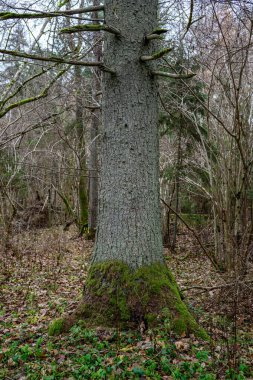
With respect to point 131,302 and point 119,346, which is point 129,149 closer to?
point 131,302

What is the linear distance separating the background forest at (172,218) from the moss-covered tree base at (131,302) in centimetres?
12

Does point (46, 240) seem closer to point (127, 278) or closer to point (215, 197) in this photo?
point (215, 197)

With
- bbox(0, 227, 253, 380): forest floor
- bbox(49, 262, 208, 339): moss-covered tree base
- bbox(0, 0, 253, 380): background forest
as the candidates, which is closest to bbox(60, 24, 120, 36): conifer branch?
bbox(0, 0, 253, 380): background forest

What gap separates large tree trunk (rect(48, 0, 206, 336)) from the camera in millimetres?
3799

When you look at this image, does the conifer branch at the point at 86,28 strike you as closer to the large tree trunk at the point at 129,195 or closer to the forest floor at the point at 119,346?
the large tree trunk at the point at 129,195

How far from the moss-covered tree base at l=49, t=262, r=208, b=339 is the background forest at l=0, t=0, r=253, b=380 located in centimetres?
12

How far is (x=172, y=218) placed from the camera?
41.7 ft

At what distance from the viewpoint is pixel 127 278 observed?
3.83 meters

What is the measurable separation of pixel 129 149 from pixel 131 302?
65.8 inches

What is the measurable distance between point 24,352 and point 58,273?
11.8ft

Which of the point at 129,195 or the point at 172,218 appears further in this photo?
the point at 172,218

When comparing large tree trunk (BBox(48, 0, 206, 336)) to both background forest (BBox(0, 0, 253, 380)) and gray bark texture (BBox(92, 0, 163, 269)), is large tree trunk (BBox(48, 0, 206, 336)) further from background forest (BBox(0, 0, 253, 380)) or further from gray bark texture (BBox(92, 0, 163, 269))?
background forest (BBox(0, 0, 253, 380))

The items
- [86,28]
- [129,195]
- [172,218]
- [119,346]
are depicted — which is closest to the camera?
[119,346]

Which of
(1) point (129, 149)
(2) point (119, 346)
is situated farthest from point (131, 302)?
(1) point (129, 149)
